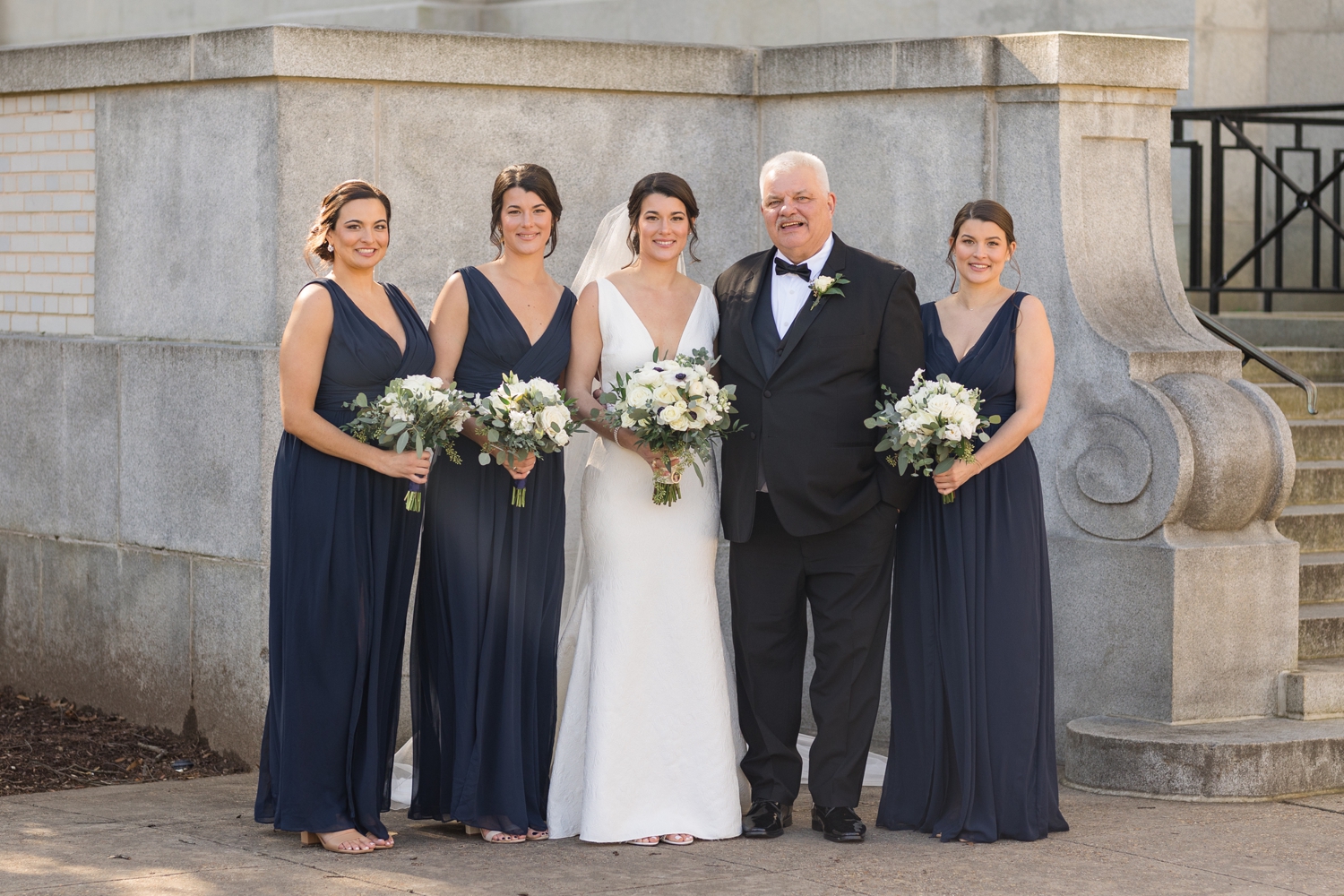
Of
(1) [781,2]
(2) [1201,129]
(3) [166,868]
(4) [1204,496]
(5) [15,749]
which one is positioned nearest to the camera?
(3) [166,868]

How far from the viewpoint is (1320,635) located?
7.78 m

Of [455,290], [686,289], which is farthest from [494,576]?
[686,289]

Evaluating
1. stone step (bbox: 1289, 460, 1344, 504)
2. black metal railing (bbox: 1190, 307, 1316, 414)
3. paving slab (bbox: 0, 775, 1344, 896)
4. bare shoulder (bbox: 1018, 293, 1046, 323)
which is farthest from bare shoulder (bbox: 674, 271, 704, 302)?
stone step (bbox: 1289, 460, 1344, 504)

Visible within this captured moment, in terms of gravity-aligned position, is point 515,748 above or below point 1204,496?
below

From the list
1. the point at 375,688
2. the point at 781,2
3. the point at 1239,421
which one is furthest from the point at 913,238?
the point at 781,2

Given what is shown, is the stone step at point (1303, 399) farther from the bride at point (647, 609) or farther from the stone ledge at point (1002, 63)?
the bride at point (647, 609)

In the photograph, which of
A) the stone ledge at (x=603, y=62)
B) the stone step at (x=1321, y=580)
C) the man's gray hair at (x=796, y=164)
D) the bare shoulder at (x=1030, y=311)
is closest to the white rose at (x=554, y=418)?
the man's gray hair at (x=796, y=164)

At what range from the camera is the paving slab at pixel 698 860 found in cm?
551

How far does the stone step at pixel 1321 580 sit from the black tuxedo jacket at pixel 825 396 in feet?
8.70

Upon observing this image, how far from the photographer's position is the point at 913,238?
7.98 metres

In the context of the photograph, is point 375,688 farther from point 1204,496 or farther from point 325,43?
point 1204,496

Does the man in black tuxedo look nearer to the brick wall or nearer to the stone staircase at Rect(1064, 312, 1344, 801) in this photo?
the stone staircase at Rect(1064, 312, 1344, 801)

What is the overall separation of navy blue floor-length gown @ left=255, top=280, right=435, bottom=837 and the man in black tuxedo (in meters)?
1.11

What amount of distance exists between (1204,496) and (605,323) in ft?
8.01
